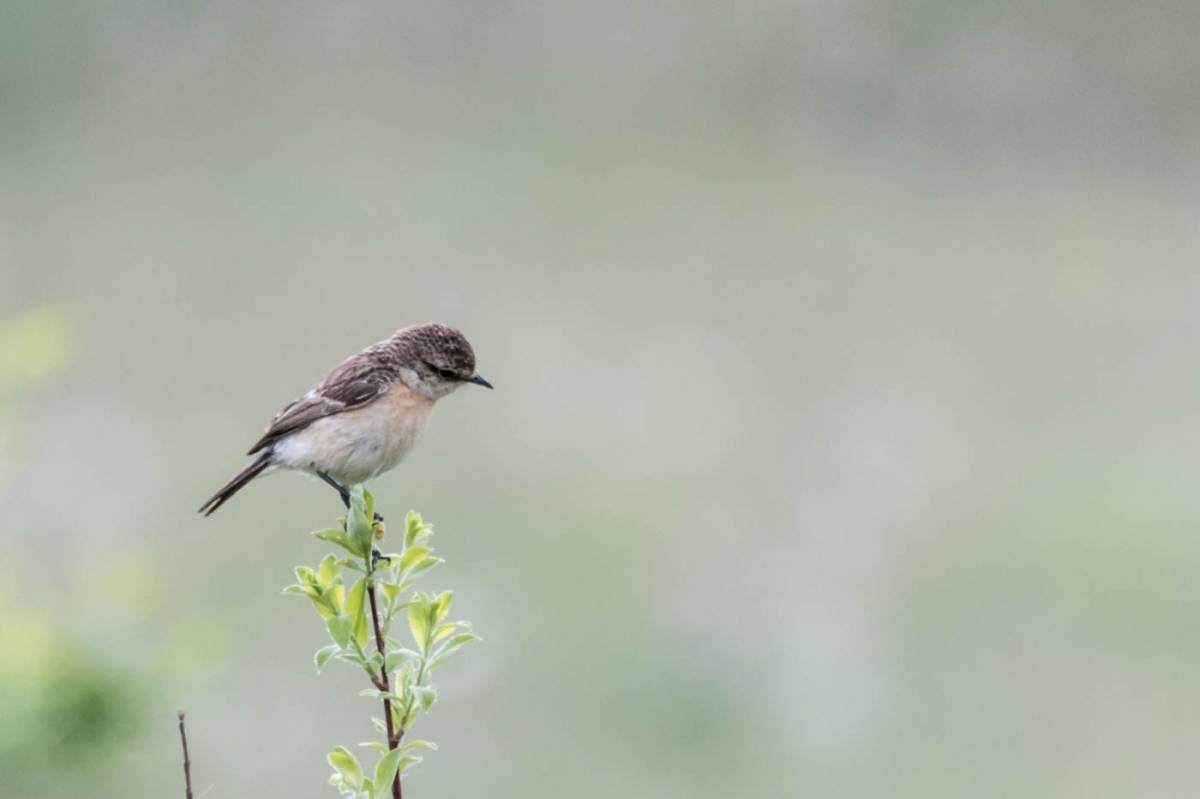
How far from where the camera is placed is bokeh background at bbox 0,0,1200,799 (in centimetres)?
799

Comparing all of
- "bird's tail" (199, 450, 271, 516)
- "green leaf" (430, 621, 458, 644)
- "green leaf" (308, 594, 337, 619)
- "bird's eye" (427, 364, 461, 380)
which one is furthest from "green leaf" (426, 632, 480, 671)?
"bird's eye" (427, 364, 461, 380)

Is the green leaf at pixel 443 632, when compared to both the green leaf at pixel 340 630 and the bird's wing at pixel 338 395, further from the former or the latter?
the bird's wing at pixel 338 395

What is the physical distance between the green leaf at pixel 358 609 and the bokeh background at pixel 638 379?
56.6 inches

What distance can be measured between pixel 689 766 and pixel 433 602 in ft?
18.8

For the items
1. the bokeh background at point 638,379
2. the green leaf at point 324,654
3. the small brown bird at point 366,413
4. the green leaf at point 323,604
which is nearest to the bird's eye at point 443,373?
the small brown bird at point 366,413

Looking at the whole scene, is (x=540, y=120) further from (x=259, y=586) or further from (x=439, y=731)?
(x=439, y=731)

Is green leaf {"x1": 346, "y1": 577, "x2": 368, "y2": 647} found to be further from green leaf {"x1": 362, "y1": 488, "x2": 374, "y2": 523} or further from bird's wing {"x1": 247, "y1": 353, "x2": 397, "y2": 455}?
bird's wing {"x1": 247, "y1": 353, "x2": 397, "y2": 455}

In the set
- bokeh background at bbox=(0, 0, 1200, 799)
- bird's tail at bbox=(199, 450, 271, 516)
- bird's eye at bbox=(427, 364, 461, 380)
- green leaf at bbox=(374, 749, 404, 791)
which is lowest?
green leaf at bbox=(374, 749, 404, 791)

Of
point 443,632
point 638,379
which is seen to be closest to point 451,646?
point 443,632

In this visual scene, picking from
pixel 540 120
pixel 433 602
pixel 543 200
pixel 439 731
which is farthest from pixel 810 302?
pixel 433 602

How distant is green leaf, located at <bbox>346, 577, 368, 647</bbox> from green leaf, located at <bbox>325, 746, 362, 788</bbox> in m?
0.15

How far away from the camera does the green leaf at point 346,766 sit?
2.20 m

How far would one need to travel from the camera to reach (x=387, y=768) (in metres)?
2.14

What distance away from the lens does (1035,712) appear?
330 inches
